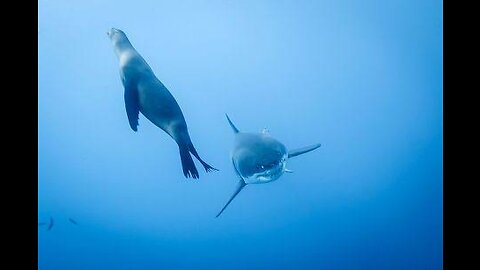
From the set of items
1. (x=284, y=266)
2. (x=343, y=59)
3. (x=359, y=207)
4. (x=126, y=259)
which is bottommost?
(x=284, y=266)

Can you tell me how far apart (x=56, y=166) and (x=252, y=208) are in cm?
1267

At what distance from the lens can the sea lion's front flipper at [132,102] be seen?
3409 mm

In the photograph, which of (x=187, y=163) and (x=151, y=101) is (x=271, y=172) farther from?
(x=151, y=101)

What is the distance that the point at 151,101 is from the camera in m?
3.36

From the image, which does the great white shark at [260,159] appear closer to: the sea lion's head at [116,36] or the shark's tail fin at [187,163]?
the shark's tail fin at [187,163]

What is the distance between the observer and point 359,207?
1953cm

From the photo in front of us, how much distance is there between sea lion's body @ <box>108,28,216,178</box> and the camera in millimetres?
3346

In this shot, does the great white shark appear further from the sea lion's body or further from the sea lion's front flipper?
the sea lion's front flipper

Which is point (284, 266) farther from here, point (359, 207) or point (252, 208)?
point (359, 207)

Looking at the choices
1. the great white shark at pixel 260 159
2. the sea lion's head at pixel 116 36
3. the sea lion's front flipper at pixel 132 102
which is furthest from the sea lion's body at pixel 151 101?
the great white shark at pixel 260 159

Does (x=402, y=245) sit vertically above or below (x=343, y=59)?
below

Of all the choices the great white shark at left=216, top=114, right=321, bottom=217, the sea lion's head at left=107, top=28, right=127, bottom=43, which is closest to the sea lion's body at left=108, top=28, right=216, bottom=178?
the sea lion's head at left=107, top=28, right=127, bottom=43
